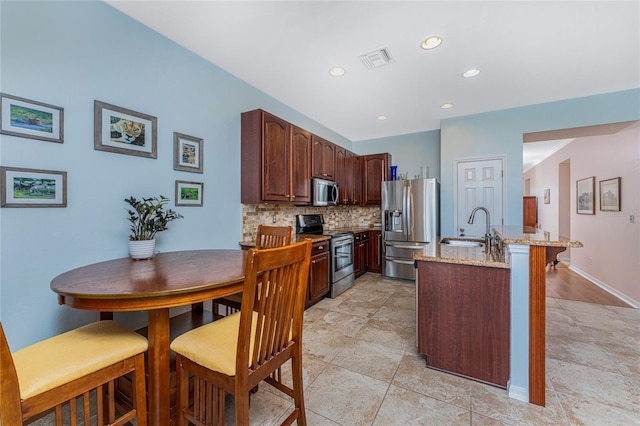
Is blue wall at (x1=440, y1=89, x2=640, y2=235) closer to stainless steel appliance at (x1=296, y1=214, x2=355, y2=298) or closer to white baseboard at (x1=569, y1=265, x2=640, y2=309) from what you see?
white baseboard at (x1=569, y1=265, x2=640, y2=309)

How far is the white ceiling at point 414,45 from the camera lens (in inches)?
75.9

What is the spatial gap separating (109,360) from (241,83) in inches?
111

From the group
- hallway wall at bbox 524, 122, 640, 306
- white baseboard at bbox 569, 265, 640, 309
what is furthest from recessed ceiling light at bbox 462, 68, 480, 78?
white baseboard at bbox 569, 265, 640, 309

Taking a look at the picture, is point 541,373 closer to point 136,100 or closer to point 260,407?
point 260,407

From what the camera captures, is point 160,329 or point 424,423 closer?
point 160,329

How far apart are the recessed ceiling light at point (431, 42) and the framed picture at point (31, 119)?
279cm

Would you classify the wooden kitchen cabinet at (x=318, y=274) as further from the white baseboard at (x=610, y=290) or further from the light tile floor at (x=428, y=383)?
the white baseboard at (x=610, y=290)

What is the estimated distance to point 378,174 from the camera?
496 cm

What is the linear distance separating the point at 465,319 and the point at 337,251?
6.75 ft

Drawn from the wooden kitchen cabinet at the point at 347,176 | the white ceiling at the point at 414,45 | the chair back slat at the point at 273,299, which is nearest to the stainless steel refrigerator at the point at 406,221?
the wooden kitchen cabinet at the point at 347,176

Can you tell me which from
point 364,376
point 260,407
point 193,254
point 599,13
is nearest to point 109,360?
point 260,407

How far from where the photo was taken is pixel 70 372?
1.01 m

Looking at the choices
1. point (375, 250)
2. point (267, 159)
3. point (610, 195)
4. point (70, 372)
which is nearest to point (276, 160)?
point (267, 159)

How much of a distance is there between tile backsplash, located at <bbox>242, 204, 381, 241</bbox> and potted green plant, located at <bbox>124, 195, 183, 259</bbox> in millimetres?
1054
